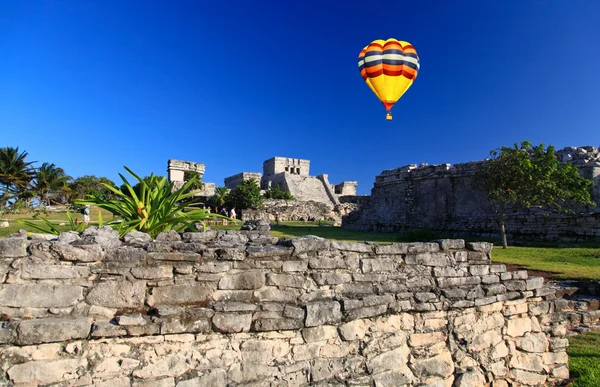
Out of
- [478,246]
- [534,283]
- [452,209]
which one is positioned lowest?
[534,283]

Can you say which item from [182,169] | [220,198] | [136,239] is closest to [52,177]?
[220,198]

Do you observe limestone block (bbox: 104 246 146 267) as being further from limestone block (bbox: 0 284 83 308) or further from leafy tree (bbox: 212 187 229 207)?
leafy tree (bbox: 212 187 229 207)

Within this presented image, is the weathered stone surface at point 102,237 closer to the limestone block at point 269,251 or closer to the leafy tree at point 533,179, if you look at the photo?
the limestone block at point 269,251

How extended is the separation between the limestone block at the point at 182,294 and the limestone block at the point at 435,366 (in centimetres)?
228

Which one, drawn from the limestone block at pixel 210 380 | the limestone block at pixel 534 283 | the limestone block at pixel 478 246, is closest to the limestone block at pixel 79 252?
the limestone block at pixel 210 380

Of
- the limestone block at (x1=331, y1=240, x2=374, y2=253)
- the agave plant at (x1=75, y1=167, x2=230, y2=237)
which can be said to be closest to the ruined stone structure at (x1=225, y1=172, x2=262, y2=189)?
the agave plant at (x1=75, y1=167, x2=230, y2=237)

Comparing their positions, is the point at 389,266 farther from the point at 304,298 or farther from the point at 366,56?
the point at 366,56

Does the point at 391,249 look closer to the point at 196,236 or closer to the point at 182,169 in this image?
the point at 196,236

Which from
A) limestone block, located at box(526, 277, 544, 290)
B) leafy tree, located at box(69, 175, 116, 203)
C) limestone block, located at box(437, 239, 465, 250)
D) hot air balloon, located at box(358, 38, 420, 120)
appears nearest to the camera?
limestone block, located at box(437, 239, 465, 250)

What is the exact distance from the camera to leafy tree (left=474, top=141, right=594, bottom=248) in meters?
13.6

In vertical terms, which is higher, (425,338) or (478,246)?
(478,246)

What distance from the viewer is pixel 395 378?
3.80m

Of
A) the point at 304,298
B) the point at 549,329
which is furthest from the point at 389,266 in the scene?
the point at 549,329

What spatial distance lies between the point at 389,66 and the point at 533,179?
759 cm
